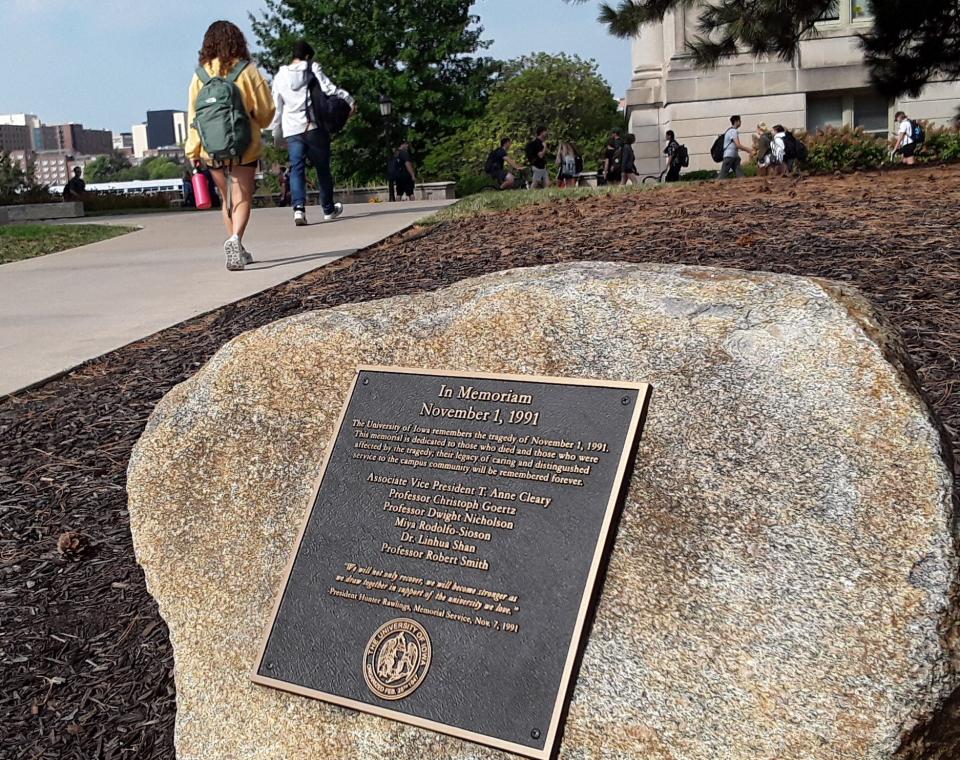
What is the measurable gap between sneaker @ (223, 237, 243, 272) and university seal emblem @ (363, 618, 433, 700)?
19.2 ft

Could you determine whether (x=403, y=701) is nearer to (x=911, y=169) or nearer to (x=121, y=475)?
(x=121, y=475)

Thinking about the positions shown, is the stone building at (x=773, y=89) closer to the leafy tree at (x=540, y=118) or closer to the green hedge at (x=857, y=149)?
the green hedge at (x=857, y=149)

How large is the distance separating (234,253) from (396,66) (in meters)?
38.7

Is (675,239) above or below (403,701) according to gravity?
above

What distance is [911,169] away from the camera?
36.0 feet

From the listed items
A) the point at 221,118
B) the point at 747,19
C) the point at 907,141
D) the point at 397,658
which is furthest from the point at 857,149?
the point at 397,658

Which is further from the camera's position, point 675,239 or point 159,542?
point 675,239

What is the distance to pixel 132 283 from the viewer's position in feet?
27.2

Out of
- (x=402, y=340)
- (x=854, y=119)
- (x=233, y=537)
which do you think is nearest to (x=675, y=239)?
(x=402, y=340)

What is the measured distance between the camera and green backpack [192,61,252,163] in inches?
277

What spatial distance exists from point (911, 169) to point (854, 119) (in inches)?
704

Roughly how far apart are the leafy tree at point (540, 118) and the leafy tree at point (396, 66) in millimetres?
5080

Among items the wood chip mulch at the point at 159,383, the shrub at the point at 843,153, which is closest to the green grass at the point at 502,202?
the wood chip mulch at the point at 159,383

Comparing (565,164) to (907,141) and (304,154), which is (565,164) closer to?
(907,141)
